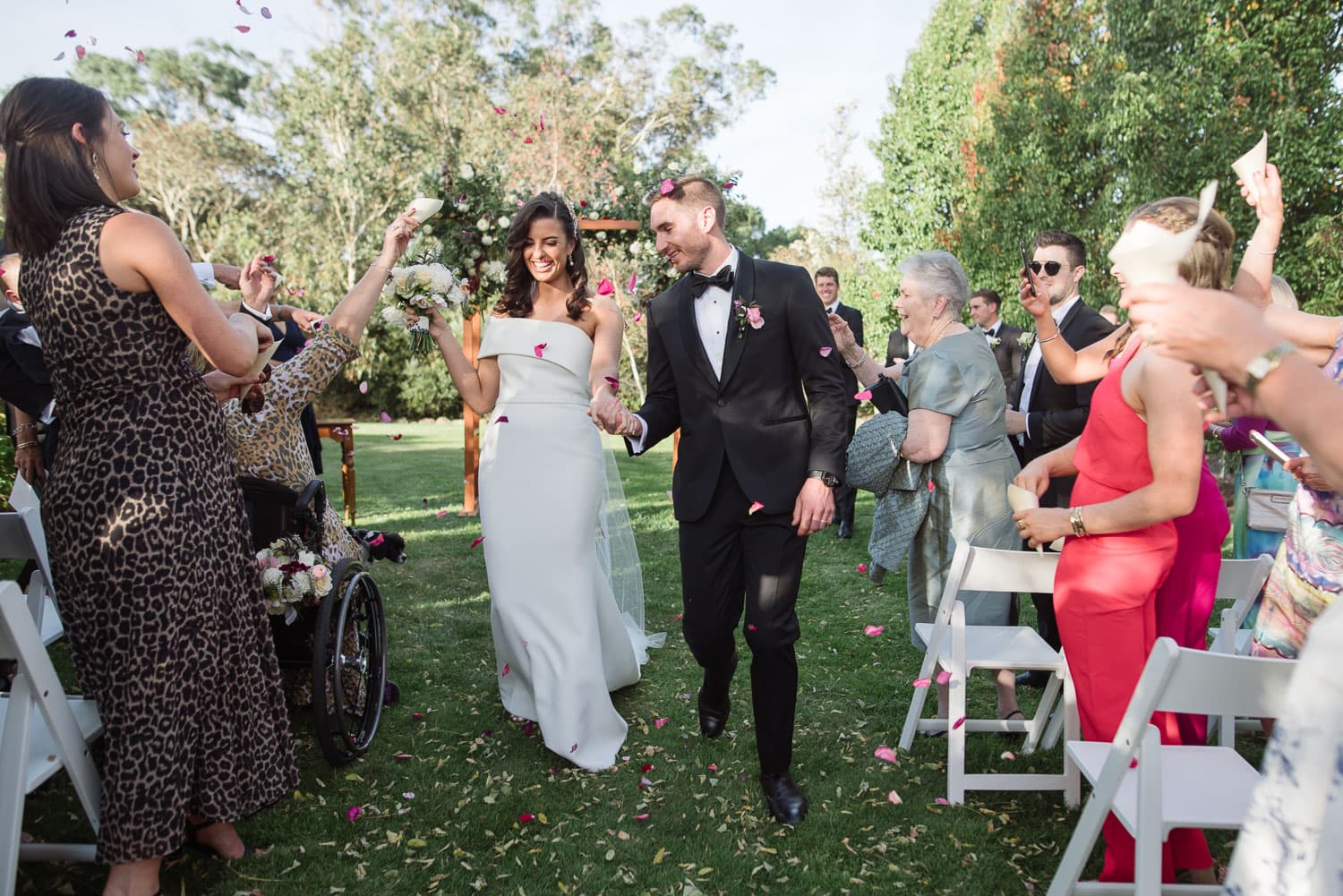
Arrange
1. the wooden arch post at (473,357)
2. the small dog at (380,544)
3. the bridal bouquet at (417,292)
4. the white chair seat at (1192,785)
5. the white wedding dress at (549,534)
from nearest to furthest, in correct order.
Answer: the white chair seat at (1192,785) < the white wedding dress at (549,534) < the bridal bouquet at (417,292) < the small dog at (380,544) < the wooden arch post at (473,357)

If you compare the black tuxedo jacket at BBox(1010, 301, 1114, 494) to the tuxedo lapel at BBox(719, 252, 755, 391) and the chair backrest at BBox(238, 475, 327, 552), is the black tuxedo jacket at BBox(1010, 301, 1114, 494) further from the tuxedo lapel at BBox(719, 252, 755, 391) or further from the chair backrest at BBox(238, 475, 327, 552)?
the chair backrest at BBox(238, 475, 327, 552)

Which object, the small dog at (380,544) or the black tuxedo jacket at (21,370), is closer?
the black tuxedo jacket at (21,370)

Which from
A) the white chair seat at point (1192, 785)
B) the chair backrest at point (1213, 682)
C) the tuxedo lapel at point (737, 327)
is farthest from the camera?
the tuxedo lapel at point (737, 327)

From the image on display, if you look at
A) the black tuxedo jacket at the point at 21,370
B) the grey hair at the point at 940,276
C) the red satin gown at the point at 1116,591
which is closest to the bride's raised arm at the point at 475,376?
the black tuxedo jacket at the point at 21,370

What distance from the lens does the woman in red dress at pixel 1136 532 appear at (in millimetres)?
2473

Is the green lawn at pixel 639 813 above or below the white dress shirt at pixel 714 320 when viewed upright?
below

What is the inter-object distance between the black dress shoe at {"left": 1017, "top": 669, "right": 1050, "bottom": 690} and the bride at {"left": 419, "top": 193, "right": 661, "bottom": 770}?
238cm

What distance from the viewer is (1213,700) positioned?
1873mm

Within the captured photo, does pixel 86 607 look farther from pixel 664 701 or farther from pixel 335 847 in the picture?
pixel 664 701

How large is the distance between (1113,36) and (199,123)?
29337mm

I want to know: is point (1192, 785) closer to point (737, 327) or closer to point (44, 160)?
point (737, 327)

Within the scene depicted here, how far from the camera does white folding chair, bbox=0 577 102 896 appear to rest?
7.24ft

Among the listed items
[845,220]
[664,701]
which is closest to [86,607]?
[664,701]

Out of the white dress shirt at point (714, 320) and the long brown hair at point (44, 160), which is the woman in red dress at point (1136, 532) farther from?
the long brown hair at point (44, 160)
